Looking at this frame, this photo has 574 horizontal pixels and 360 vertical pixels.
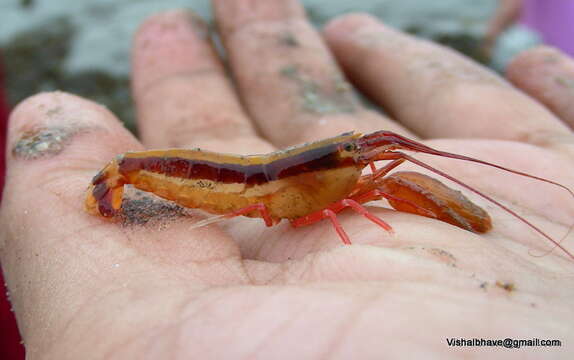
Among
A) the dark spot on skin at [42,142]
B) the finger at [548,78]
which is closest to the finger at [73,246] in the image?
the dark spot on skin at [42,142]

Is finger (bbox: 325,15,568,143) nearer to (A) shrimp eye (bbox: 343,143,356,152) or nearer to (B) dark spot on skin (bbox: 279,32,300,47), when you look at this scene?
(B) dark spot on skin (bbox: 279,32,300,47)

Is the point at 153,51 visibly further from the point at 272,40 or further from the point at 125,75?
the point at 125,75

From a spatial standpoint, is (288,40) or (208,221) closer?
(208,221)

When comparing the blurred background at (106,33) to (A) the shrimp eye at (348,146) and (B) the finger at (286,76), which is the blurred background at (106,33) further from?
(A) the shrimp eye at (348,146)

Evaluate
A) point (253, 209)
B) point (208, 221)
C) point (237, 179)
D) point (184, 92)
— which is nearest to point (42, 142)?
point (208, 221)

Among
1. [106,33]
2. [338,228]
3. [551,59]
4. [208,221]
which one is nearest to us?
[338,228]

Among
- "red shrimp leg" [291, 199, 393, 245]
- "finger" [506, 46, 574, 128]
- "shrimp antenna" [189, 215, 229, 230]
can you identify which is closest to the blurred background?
"finger" [506, 46, 574, 128]

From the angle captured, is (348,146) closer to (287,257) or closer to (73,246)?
(287,257)
